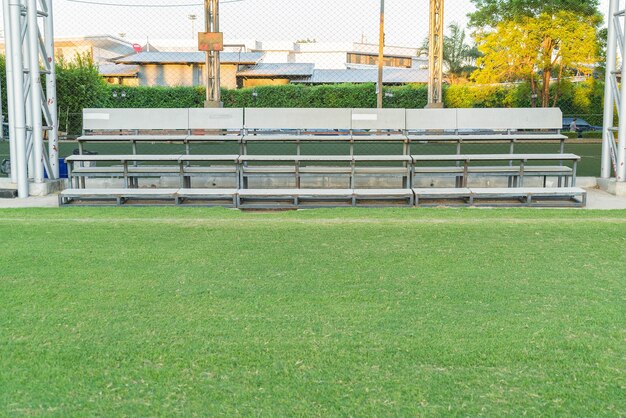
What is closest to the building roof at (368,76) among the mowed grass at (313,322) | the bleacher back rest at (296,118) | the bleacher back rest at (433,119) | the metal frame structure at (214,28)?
the metal frame structure at (214,28)

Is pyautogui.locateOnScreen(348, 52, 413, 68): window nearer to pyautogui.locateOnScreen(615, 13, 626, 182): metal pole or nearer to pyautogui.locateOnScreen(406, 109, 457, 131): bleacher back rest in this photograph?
pyautogui.locateOnScreen(406, 109, 457, 131): bleacher back rest

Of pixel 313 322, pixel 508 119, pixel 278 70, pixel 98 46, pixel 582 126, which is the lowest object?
pixel 313 322

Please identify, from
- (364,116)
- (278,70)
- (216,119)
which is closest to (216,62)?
(216,119)

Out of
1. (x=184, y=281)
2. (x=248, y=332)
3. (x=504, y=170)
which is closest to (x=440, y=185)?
(x=504, y=170)

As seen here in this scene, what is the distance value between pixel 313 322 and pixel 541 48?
31.8 meters

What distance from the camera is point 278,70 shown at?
45.4 metres

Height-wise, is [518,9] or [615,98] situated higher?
[518,9]

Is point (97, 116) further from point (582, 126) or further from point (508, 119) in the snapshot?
point (582, 126)

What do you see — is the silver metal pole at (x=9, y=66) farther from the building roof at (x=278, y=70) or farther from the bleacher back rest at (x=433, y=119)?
the building roof at (x=278, y=70)

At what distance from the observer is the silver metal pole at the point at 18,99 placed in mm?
10047

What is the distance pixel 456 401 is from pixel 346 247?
332 cm

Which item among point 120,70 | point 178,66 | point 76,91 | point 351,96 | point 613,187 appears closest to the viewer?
point 613,187

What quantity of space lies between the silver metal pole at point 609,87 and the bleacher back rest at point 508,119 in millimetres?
696

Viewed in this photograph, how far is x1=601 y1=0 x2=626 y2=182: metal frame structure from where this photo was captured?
1045 centimetres
